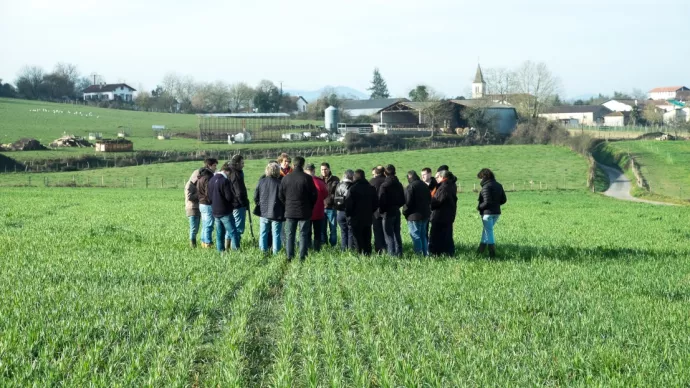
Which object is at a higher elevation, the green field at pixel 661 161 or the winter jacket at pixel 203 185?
the winter jacket at pixel 203 185

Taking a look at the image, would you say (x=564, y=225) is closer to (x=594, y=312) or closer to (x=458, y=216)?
(x=458, y=216)

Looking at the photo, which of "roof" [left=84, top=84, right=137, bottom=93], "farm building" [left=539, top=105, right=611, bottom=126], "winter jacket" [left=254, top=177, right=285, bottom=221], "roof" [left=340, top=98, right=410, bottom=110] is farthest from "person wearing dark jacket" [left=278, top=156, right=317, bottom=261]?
"roof" [left=84, top=84, right=137, bottom=93]

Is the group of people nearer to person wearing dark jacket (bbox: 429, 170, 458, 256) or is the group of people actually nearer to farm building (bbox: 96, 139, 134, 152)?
person wearing dark jacket (bbox: 429, 170, 458, 256)

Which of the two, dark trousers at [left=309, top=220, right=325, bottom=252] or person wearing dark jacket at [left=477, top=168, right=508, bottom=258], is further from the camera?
dark trousers at [left=309, top=220, right=325, bottom=252]

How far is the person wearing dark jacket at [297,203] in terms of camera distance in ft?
49.6

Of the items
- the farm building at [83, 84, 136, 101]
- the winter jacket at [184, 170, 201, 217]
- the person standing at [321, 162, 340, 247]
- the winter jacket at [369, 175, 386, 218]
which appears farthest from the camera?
the farm building at [83, 84, 136, 101]

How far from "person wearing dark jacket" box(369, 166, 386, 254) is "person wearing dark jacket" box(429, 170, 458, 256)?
45.7 inches

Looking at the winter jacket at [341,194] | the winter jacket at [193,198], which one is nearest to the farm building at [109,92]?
the winter jacket at [193,198]

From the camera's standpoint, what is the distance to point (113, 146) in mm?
73125

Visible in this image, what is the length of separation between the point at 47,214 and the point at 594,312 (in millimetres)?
22047

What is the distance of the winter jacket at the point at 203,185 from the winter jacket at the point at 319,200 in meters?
2.36

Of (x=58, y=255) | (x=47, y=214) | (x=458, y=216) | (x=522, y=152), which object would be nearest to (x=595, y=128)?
(x=522, y=152)

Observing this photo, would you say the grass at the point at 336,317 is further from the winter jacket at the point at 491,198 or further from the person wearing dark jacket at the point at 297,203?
the winter jacket at the point at 491,198

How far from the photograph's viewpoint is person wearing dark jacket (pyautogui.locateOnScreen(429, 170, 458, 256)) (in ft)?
52.2
